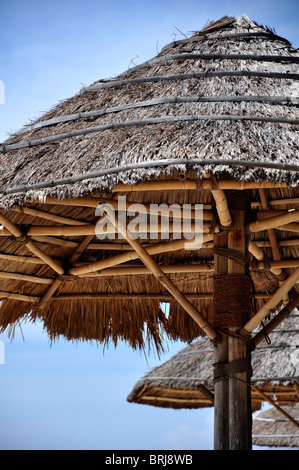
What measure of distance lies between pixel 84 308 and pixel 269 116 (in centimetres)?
227

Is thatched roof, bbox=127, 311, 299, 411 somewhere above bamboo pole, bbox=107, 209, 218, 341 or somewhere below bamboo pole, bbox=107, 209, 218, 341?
above

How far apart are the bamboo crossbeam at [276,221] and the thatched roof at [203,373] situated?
8.72 ft

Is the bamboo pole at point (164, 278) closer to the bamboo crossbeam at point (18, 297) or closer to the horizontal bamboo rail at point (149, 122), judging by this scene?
the horizontal bamboo rail at point (149, 122)

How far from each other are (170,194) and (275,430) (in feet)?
16.8

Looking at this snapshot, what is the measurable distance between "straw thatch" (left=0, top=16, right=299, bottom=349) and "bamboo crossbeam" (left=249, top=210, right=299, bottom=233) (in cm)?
2

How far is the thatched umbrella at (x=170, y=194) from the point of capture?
9.74 ft

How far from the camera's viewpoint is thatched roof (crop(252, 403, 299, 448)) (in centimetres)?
801

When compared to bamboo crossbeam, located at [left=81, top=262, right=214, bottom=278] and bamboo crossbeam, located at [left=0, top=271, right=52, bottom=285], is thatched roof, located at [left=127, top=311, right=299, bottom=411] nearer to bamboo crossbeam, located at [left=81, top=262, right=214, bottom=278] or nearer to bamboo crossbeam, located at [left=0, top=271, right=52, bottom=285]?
bamboo crossbeam, located at [left=81, top=262, right=214, bottom=278]

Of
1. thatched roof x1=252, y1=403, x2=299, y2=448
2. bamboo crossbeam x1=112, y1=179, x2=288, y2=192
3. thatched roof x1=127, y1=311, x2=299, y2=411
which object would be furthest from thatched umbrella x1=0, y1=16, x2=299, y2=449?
thatched roof x1=252, y1=403, x2=299, y2=448

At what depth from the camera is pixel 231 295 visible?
3.40 metres

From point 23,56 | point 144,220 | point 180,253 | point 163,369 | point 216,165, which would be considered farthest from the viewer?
point 23,56

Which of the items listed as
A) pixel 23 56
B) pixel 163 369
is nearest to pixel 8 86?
pixel 163 369

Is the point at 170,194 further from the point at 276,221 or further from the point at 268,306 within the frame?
the point at 268,306
